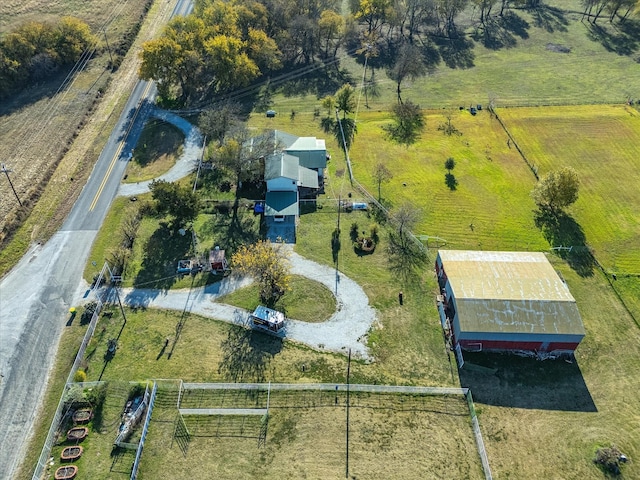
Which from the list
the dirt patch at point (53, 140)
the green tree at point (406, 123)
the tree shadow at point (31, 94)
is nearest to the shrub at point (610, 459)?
the green tree at point (406, 123)

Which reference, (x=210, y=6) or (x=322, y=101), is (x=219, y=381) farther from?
(x=210, y=6)

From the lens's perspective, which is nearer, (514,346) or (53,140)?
(514,346)

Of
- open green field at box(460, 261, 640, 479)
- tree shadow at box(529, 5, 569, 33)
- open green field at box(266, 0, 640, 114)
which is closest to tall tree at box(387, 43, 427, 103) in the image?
open green field at box(266, 0, 640, 114)

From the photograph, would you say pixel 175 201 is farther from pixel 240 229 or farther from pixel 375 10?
pixel 375 10

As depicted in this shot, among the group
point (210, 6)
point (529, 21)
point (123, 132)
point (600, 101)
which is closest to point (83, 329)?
point (123, 132)

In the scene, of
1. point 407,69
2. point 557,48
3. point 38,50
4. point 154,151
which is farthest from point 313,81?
point 557,48

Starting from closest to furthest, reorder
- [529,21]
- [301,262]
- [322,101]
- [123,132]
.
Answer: [301,262] → [123,132] → [322,101] → [529,21]
